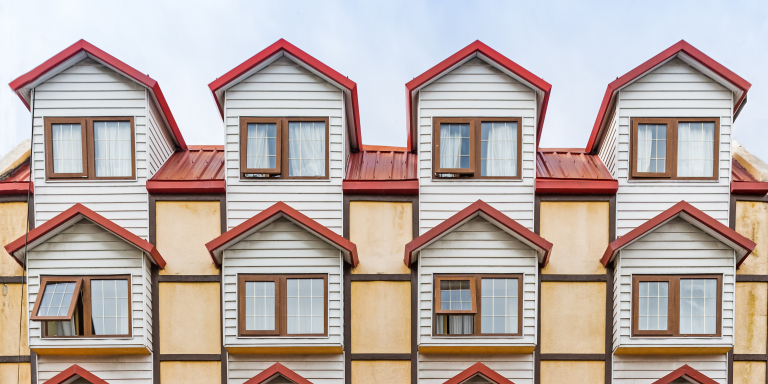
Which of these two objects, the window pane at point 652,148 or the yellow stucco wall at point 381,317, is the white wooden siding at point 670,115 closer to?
the window pane at point 652,148

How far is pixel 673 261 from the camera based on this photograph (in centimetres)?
1294

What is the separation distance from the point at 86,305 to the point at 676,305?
12726mm

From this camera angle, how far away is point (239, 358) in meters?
13.0

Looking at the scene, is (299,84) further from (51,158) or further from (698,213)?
(698,213)

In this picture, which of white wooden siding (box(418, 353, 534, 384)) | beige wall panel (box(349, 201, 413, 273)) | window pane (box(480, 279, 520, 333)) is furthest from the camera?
beige wall panel (box(349, 201, 413, 273))

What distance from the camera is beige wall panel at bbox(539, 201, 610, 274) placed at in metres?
13.4

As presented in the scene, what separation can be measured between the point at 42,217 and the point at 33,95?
285cm

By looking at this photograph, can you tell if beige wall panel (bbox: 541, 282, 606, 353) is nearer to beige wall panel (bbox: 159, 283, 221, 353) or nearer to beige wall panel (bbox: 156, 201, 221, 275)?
beige wall panel (bbox: 159, 283, 221, 353)

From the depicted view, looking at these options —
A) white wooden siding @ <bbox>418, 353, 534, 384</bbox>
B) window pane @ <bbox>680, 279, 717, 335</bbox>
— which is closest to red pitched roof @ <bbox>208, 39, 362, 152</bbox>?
white wooden siding @ <bbox>418, 353, 534, 384</bbox>

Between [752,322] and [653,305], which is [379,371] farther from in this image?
[752,322]

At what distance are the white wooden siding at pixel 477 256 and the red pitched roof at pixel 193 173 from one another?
503 cm

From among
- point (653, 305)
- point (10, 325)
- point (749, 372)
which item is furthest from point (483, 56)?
point (10, 325)

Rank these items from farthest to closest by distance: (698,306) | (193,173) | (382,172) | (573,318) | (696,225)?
(382,172)
(193,173)
(573,318)
(696,225)
(698,306)

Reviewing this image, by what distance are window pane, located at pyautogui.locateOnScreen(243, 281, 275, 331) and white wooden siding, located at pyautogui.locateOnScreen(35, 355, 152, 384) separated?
2.49 meters
